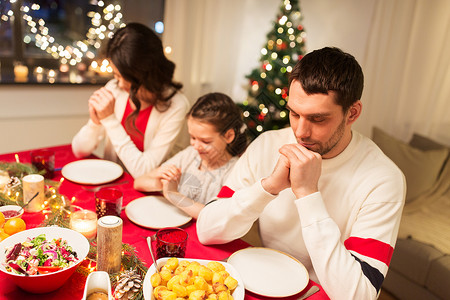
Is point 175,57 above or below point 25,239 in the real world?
above

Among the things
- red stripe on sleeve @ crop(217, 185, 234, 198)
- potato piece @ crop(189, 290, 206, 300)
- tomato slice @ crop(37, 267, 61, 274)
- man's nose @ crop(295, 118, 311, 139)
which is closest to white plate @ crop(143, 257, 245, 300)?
potato piece @ crop(189, 290, 206, 300)

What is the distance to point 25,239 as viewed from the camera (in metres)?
1.12

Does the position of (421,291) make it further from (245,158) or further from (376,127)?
(245,158)

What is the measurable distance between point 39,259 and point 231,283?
53 centimetres

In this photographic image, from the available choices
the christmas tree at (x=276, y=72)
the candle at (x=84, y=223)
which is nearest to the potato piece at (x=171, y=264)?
the candle at (x=84, y=223)

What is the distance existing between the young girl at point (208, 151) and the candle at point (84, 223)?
39cm

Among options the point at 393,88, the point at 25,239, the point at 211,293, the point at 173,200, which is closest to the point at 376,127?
the point at 393,88

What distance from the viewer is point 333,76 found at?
3.79 feet

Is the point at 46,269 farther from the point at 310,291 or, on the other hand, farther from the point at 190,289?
the point at 310,291

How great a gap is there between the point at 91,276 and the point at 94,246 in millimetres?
244

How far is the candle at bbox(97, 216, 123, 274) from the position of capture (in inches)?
41.8

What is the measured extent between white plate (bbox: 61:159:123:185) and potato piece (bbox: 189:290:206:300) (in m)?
0.95

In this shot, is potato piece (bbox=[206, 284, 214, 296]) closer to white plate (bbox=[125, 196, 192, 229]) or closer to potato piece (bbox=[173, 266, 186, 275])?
potato piece (bbox=[173, 266, 186, 275])

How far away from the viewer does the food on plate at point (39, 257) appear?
0.99 metres
